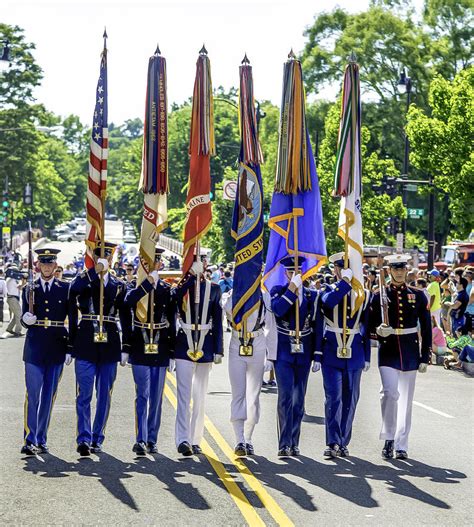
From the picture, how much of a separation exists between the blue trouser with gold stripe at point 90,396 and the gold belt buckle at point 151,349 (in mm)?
391

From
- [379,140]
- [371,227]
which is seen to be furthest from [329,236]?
[379,140]

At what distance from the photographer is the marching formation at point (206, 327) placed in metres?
12.0

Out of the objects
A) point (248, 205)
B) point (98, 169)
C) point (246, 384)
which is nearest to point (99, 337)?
point (246, 384)

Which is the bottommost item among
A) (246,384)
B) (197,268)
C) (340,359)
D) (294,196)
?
(246,384)

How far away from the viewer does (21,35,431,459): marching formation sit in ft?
39.2

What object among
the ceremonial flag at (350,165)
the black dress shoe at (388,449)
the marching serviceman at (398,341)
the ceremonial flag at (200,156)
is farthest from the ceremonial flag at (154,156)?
the black dress shoe at (388,449)

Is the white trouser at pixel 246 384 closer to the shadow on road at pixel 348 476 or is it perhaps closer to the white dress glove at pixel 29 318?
the shadow on road at pixel 348 476

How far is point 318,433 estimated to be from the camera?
44.8 feet

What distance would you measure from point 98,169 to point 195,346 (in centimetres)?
240

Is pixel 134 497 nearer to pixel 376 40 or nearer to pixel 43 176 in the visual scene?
pixel 376 40

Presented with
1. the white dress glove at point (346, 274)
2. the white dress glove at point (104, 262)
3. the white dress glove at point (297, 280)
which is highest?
the white dress glove at point (104, 262)

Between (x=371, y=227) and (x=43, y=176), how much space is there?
6524 cm

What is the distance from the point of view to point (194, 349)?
1212 cm

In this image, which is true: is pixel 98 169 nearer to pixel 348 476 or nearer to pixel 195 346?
pixel 195 346
